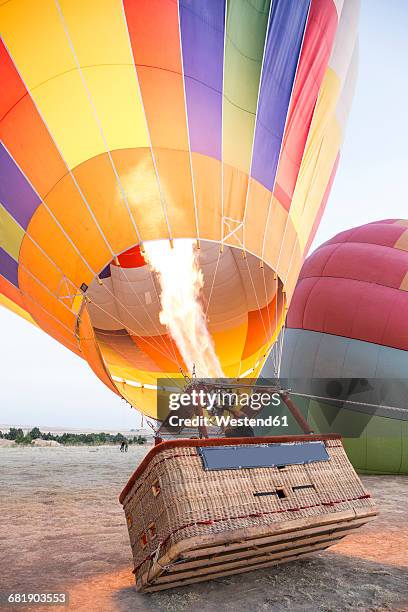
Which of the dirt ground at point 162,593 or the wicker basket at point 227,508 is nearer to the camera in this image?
the wicker basket at point 227,508

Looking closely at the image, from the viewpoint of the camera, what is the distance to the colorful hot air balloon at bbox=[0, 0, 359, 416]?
4.00 metres

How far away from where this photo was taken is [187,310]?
6.03 metres

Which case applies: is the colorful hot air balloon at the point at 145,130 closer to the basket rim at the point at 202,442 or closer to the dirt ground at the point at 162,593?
the dirt ground at the point at 162,593

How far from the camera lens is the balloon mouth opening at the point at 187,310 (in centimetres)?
596

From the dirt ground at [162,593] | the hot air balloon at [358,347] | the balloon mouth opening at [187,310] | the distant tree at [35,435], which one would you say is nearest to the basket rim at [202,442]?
the dirt ground at [162,593]

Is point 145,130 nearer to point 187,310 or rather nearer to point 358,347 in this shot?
point 187,310

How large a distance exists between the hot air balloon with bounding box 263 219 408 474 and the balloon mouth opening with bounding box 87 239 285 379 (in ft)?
7.84

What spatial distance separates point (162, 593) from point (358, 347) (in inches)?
227

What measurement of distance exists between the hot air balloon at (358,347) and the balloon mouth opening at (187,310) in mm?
2388

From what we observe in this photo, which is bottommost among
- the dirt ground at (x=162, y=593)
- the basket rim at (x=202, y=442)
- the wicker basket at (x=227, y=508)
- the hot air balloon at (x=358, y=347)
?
the dirt ground at (x=162, y=593)

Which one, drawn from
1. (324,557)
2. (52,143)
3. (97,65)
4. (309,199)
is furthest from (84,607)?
(309,199)

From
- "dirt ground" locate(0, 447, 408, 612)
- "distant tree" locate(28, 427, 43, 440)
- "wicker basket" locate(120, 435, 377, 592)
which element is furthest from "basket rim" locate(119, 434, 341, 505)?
"distant tree" locate(28, 427, 43, 440)

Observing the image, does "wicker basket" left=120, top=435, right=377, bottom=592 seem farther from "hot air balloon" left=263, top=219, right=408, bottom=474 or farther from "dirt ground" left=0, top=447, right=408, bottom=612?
"hot air balloon" left=263, top=219, right=408, bottom=474

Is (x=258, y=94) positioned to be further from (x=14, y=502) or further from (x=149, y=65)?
(x=14, y=502)
